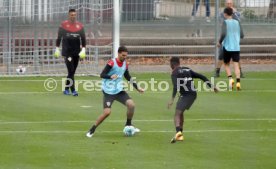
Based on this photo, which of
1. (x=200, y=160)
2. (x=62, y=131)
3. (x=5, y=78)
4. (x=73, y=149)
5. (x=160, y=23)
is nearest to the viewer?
(x=200, y=160)

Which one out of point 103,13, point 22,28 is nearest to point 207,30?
point 103,13

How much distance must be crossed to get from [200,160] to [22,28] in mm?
14456

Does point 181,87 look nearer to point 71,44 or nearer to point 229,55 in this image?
point 71,44

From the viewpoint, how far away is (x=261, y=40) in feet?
95.8

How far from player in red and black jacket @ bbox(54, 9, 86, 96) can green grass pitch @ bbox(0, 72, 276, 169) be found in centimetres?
52

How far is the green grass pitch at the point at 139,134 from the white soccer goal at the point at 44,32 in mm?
3512

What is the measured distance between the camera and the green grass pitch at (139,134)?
13.8 m

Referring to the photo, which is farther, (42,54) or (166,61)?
(166,61)

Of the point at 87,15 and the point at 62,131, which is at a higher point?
the point at 87,15

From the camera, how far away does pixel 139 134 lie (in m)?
16.5

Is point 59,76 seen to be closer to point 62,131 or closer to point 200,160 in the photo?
point 62,131

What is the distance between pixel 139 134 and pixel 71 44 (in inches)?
263

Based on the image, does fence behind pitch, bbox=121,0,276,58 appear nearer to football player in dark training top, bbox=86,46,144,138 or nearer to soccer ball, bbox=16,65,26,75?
soccer ball, bbox=16,65,26,75

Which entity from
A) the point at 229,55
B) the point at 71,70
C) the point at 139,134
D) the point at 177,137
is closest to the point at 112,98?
the point at 139,134
